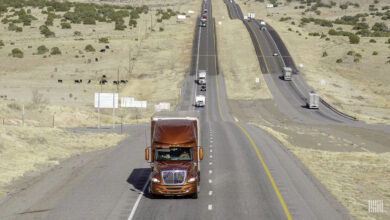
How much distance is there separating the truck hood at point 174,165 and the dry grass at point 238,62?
68.5 meters

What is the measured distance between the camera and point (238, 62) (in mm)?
115000

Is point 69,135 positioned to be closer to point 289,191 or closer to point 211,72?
point 289,191

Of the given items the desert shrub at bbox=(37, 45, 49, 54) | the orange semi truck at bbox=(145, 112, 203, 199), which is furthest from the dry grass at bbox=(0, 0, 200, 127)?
the orange semi truck at bbox=(145, 112, 203, 199)

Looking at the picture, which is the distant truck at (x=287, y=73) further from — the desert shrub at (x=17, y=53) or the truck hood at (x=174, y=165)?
the truck hood at (x=174, y=165)

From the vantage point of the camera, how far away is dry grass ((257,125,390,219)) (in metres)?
22.8

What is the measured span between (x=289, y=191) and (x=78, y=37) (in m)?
120

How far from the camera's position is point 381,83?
98688 mm

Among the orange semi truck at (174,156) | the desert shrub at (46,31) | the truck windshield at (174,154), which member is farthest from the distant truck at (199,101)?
the desert shrub at (46,31)

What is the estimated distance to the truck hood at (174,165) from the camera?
2180 cm

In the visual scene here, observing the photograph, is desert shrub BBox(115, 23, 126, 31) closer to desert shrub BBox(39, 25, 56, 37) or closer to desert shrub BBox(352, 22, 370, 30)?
desert shrub BBox(39, 25, 56, 37)

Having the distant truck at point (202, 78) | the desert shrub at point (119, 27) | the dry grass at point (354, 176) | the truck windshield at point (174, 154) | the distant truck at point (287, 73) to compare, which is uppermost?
the desert shrub at point (119, 27)

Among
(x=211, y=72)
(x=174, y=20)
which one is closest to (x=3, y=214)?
(x=211, y=72)

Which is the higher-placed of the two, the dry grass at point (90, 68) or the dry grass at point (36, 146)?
the dry grass at point (90, 68)

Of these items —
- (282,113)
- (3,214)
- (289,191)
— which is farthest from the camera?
(282,113)
